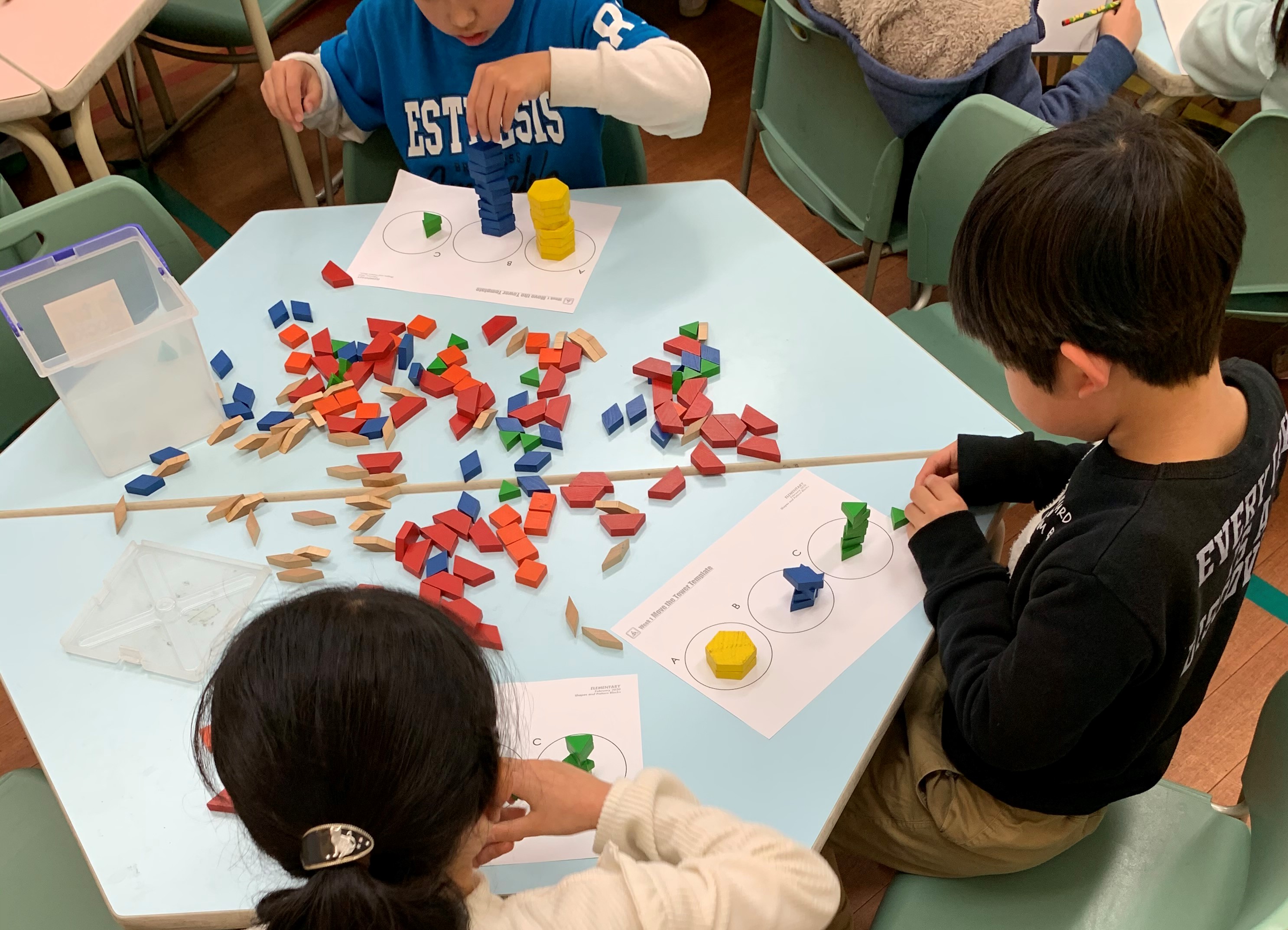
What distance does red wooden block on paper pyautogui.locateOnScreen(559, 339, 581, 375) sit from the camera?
141 cm

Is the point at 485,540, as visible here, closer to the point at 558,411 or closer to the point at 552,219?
the point at 558,411

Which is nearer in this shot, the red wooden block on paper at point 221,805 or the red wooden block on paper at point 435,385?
the red wooden block on paper at point 221,805

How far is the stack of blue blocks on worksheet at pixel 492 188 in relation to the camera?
152 centimetres

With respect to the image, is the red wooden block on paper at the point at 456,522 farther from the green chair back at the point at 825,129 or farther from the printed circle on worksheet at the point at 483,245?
the green chair back at the point at 825,129

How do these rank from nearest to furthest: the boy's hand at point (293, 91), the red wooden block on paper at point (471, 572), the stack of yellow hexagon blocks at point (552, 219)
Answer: the red wooden block on paper at point (471, 572), the stack of yellow hexagon blocks at point (552, 219), the boy's hand at point (293, 91)

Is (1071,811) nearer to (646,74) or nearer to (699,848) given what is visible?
(699,848)

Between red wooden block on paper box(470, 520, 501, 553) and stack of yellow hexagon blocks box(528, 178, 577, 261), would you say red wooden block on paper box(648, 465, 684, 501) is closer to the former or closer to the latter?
red wooden block on paper box(470, 520, 501, 553)

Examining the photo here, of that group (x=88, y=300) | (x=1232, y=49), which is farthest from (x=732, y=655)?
(x=1232, y=49)

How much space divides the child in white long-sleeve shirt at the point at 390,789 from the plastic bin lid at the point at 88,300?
61cm

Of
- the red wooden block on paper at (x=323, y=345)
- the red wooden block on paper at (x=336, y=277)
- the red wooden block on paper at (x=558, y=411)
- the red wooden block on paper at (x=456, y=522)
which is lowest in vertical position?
the red wooden block on paper at (x=456, y=522)

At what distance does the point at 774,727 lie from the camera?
1019 mm

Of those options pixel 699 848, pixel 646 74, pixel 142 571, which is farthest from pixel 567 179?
pixel 699 848

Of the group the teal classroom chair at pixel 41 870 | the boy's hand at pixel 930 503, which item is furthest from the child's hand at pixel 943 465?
the teal classroom chair at pixel 41 870

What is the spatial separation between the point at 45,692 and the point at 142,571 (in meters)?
0.17
